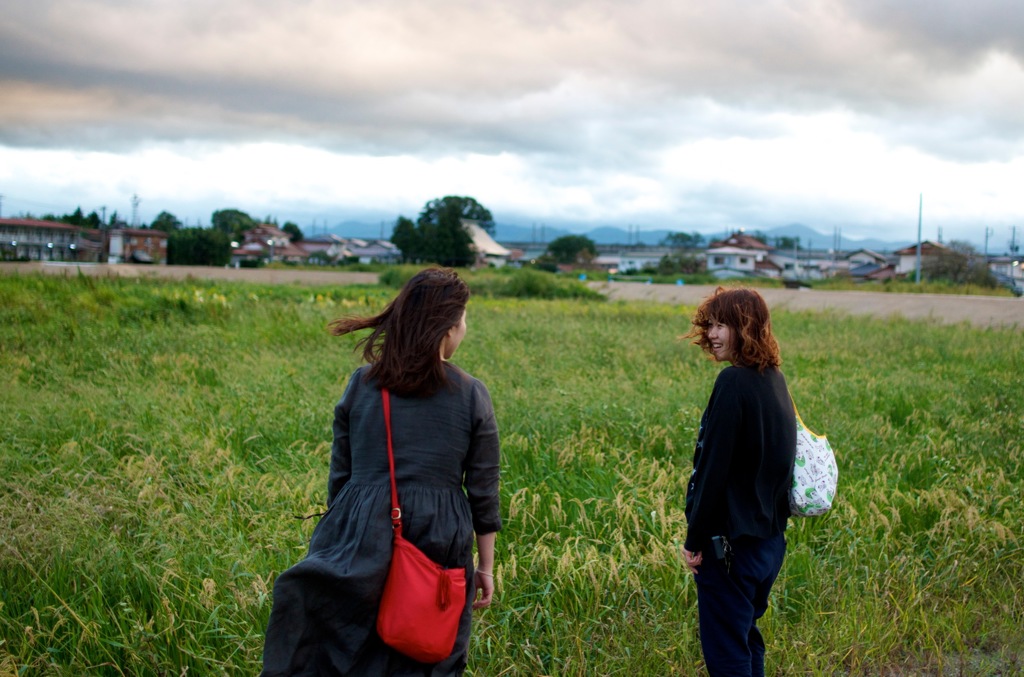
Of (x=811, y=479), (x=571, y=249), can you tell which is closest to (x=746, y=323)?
(x=811, y=479)

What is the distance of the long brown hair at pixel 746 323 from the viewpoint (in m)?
2.72

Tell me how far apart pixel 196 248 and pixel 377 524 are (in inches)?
1929

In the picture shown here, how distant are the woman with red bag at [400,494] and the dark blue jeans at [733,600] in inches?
33.4

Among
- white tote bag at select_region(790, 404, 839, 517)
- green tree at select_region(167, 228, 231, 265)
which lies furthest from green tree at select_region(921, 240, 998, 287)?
white tote bag at select_region(790, 404, 839, 517)

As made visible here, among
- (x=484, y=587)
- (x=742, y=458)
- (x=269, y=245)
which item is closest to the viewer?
(x=484, y=587)

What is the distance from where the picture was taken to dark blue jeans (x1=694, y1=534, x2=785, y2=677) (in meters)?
2.71

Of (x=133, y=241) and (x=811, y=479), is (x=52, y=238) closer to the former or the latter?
(x=133, y=241)

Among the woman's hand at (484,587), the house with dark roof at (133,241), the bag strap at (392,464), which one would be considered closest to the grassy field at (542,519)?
the woman's hand at (484,587)

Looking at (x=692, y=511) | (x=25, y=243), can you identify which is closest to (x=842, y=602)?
(x=692, y=511)

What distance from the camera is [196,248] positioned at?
4753cm

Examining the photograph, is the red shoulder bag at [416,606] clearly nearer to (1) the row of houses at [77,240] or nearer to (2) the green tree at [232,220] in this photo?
(1) the row of houses at [77,240]

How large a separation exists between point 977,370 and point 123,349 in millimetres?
10387

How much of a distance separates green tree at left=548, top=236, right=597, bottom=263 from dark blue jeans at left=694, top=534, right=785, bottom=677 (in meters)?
74.6

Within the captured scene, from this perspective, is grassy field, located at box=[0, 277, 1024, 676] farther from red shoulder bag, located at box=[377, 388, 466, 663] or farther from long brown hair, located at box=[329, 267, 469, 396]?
long brown hair, located at box=[329, 267, 469, 396]
